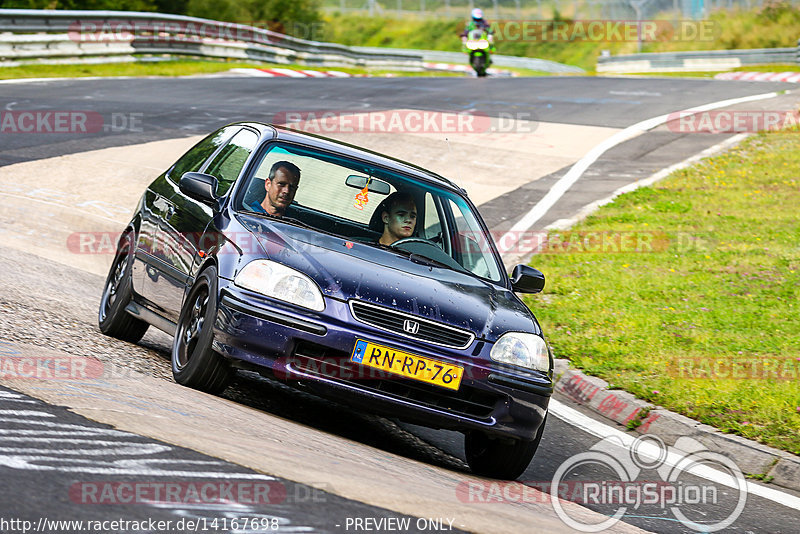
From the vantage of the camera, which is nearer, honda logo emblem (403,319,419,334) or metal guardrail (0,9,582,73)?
honda logo emblem (403,319,419,334)

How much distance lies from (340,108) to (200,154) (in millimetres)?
14103

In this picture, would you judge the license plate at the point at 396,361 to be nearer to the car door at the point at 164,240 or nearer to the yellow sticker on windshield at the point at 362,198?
the car door at the point at 164,240

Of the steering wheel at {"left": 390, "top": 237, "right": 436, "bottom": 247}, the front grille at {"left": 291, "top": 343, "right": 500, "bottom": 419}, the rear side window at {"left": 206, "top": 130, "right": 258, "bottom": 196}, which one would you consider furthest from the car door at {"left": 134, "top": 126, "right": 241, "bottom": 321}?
the front grille at {"left": 291, "top": 343, "right": 500, "bottom": 419}

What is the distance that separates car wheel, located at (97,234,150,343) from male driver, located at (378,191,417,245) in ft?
6.06

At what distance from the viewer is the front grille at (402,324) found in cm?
565

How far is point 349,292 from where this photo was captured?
571cm

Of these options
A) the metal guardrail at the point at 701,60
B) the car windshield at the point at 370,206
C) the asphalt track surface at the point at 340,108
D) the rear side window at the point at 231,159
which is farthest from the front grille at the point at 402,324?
the metal guardrail at the point at 701,60

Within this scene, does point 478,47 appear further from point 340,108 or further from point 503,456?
point 503,456

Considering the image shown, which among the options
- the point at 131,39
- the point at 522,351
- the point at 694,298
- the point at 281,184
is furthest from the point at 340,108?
the point at 522,351

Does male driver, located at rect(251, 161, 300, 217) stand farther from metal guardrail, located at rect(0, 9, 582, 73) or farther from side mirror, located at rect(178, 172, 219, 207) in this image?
metal guardrail, located at rect(0, 9, 582, 73)

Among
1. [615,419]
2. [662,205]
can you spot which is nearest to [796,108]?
[662,205]

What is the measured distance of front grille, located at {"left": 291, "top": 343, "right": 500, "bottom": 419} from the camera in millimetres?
5598

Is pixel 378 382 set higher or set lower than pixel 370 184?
lower

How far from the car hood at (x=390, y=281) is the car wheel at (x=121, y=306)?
65.0 inches
